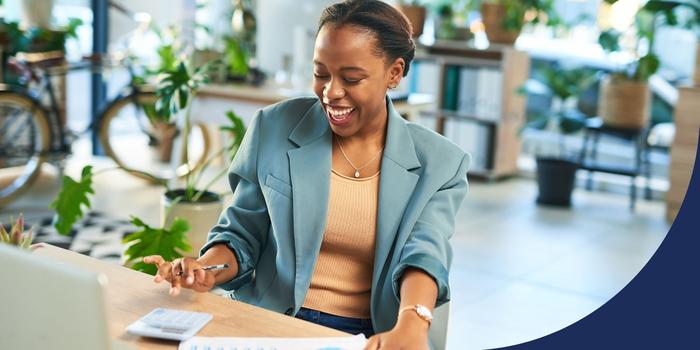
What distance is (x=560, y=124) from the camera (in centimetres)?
709

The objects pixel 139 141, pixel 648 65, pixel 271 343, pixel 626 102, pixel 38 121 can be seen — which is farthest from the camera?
pixel 139 141

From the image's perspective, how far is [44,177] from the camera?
273 inches

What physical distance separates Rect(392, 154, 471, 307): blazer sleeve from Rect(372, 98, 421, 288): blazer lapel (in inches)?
2.0

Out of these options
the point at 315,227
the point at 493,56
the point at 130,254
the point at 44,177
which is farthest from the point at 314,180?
the point at 493,56

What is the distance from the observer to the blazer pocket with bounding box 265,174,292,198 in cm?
222

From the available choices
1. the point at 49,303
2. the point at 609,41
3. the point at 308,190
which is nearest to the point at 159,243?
the point at 308,190

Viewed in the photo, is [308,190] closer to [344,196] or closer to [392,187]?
[344,196]

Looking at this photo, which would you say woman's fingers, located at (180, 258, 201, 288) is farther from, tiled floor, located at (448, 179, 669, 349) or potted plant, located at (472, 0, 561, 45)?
potted plant, located at (472, 0, 561, 45)

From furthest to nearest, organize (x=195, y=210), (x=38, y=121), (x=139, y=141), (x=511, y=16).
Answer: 1. (x=139, y=141)
2. (x=511, y=16)
3. (x=38, y=121)
4. (x=195, y=210)

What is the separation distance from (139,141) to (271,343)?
689cm

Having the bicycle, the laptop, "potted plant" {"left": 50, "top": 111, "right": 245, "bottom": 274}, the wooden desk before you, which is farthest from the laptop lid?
the bicycle

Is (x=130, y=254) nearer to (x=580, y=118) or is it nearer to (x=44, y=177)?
(x=44, y=177)

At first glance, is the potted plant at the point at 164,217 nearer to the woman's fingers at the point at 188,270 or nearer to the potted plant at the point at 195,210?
the potted plant at the point at 195,210

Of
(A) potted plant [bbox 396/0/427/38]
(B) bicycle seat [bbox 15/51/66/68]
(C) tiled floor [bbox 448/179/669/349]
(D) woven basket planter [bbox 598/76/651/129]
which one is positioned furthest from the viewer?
(A) potted plant [bbox 396/0/427/38]
